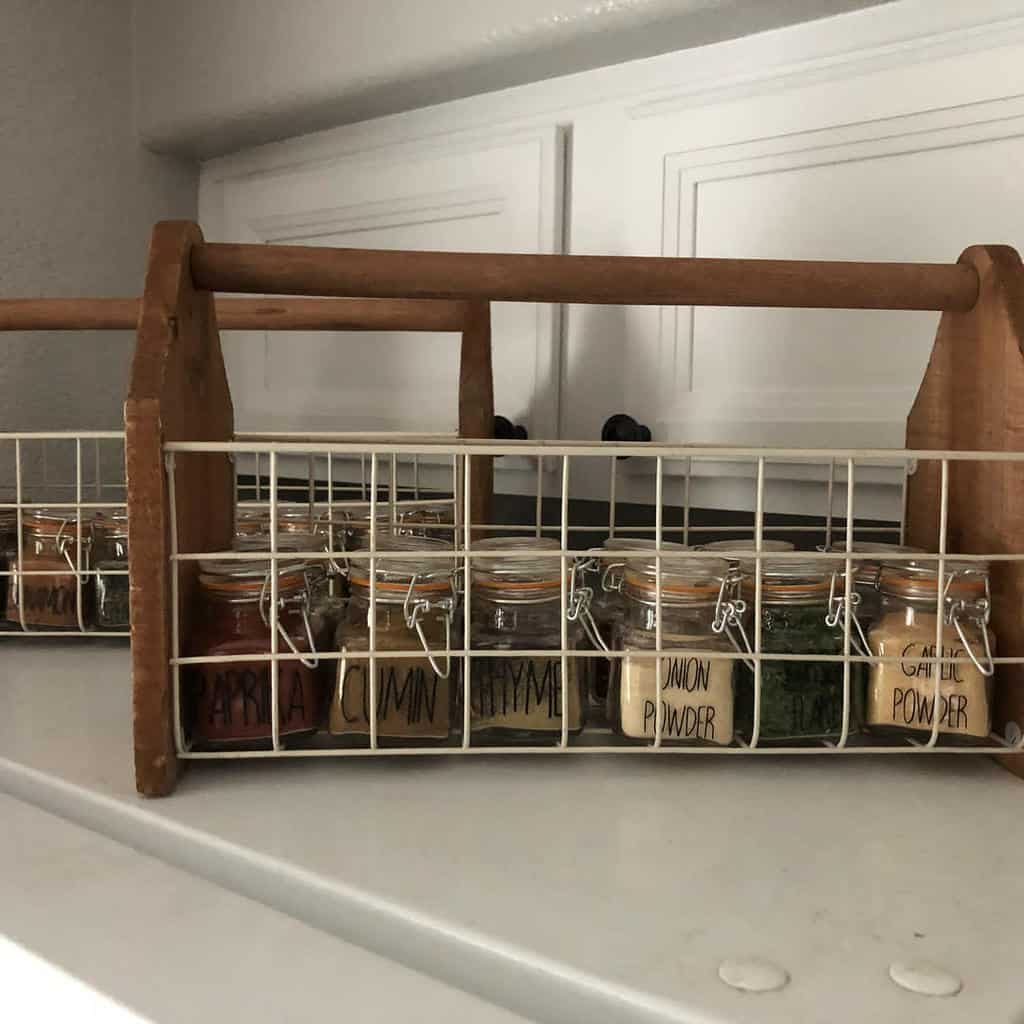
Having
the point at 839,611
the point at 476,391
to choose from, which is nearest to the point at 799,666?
the point at 839,611

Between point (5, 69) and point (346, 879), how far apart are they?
1.25m

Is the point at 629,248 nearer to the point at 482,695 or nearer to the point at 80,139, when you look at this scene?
the point at 482,695

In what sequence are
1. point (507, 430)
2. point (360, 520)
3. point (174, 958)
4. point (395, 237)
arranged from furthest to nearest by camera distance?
point (395, 237)
point (507, 430)
point (360, 520)
point (174, 958)

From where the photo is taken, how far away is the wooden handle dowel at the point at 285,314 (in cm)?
94

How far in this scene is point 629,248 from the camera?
105 centimetres

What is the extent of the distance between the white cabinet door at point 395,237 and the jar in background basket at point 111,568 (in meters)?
0.45

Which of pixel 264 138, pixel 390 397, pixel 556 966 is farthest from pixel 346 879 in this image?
pixel 264 138

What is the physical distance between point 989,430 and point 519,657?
1.06 feet

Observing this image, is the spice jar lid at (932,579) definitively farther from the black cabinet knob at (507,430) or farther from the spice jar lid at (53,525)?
the spice jar lid at (53,525)

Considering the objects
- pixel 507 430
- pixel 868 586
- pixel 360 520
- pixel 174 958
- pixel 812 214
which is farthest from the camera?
pixel 507 430

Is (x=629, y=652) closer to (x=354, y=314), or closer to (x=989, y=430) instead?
(x=989, y=430)

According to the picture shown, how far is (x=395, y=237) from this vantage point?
126 centimetres

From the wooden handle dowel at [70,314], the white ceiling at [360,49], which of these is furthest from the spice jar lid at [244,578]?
the white ceiling at [360,49]

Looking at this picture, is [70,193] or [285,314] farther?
[70,193]
